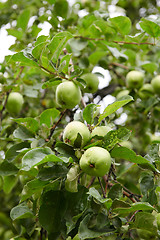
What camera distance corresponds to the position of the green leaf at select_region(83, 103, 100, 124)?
0.95m

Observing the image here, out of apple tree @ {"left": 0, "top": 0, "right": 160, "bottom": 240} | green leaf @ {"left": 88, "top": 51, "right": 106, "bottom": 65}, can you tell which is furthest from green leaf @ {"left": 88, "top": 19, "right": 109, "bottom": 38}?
green leaf @ {"left": 88, "top": 51, "right": 106, "bottom": 65}

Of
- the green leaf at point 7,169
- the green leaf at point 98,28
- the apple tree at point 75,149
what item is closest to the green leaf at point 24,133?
the apple tree at point 75,149

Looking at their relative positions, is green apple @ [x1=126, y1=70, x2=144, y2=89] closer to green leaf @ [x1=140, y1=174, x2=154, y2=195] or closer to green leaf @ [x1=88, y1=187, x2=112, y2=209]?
green leaf @ [x1=140, y1=174, x2=154, y2=195]

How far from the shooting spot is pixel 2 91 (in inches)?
58.6

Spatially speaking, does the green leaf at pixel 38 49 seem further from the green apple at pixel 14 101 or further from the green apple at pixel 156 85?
the green apple at pixel 156 85

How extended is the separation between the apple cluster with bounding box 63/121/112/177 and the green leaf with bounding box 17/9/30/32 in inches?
39.9

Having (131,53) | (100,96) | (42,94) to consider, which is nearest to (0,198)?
(42,94)

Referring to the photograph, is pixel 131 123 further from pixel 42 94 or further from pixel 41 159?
pixel 41 159

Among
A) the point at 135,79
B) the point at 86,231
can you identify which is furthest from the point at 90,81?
the point at 86,231

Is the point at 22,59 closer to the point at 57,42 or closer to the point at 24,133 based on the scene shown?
the point at 57,42

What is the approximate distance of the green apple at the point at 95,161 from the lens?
0.81 metres

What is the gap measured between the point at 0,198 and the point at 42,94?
1.06m

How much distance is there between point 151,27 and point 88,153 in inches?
26.2

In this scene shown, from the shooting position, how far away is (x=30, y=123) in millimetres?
1127
